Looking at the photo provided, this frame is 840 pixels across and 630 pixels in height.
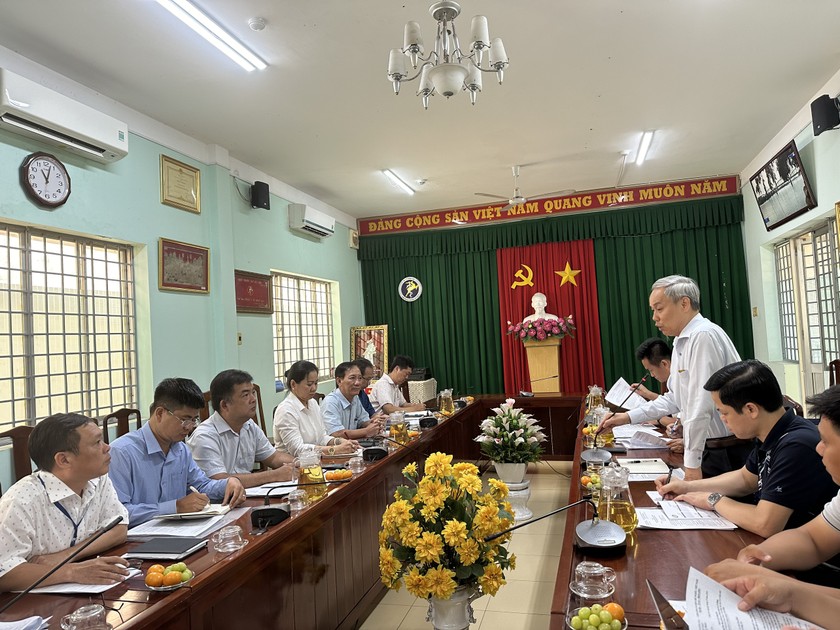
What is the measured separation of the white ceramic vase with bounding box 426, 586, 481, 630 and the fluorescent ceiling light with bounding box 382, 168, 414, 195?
539cm

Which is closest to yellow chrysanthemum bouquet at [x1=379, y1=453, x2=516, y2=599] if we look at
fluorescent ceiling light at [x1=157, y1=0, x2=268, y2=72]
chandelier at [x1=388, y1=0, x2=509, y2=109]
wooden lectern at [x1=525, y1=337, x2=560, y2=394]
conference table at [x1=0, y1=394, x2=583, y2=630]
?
conference table at [x1=0, y1=394, x2=583, y2=630]

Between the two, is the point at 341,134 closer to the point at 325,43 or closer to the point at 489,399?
the point at 325,43

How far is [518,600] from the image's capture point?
10.1 ft

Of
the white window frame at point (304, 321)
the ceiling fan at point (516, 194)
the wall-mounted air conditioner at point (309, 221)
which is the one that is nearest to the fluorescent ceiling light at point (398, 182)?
the ceiling fan at point (516, 194)

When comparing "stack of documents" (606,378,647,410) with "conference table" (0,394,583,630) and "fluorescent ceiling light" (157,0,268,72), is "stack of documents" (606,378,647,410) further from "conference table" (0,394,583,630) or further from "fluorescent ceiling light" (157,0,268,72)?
"fluorescent ceiling light" (157,0,268,72)

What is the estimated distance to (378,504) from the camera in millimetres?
3066

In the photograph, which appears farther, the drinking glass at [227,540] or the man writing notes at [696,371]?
the man writing notes at [696,371]

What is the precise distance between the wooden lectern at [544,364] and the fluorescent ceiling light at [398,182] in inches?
100

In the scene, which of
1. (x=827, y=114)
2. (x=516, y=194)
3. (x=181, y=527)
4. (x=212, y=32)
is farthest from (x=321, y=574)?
(x=516, y=194)

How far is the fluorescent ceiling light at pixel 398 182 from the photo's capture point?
6.37 m

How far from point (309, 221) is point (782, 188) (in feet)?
16.6

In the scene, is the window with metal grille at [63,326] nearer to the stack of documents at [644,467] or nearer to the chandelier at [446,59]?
the chandelier at [446,59]

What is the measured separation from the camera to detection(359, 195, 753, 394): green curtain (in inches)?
295

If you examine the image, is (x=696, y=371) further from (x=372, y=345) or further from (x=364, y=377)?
(x=372, y=345)
